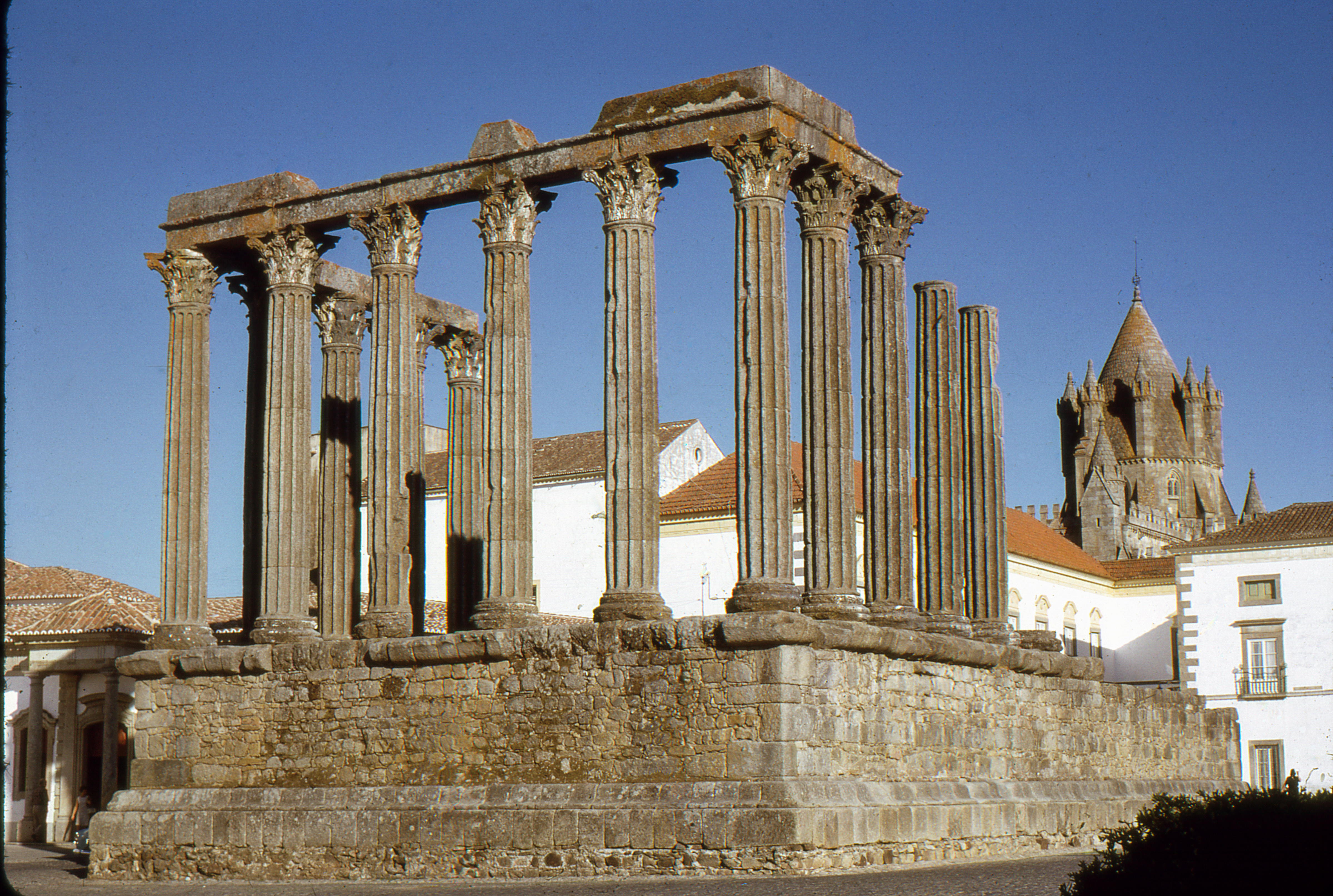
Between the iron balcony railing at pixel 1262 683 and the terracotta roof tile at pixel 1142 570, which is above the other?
the terracotta roof tile at pixel 1142 570

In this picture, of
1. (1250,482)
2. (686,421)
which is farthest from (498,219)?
(1250,482)

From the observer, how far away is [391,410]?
20312 millimetres

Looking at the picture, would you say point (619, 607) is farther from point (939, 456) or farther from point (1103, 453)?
point (1103, 453)

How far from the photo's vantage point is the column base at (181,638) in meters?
20.9

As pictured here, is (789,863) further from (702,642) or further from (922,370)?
(922,370)

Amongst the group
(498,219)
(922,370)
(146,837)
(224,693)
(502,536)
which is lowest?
(146,837)

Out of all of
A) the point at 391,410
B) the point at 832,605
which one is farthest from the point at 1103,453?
the point at 832,605

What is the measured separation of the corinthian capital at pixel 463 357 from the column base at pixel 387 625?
531 cm

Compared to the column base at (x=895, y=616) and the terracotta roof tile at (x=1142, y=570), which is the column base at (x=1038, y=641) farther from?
the terracotta roof tile at (x=1142, y=570)

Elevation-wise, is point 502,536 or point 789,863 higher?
point 502,536

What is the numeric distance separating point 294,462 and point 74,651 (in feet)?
50.0

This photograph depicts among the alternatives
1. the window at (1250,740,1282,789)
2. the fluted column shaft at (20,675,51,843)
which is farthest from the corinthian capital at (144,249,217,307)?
the window at (1250,740,1282,789)

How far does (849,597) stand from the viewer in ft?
57.7

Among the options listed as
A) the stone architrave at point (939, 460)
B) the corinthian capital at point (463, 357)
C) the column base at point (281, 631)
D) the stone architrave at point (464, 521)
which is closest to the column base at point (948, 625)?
the stone architrave at point (939, 460)
